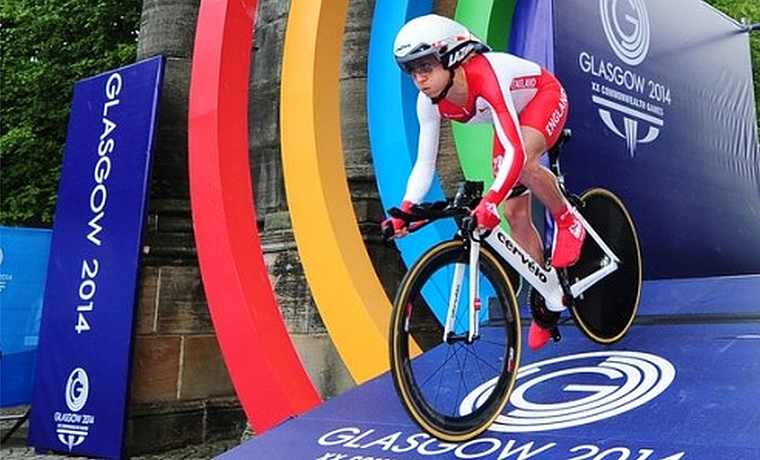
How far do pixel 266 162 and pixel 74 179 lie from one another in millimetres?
1797

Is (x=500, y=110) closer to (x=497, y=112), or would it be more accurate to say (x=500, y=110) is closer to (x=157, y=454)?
(x=497, y=112)

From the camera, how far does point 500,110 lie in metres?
3.54

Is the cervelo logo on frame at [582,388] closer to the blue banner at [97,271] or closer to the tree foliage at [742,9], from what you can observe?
the blue banner at [97,271]

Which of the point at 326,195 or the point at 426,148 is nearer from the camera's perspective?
the point at 426,148

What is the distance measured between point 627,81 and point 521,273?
354cm

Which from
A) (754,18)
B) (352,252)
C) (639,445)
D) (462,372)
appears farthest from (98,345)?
(754,18)

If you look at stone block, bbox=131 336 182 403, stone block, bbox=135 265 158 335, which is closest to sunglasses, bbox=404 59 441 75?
stone block, bbox=135 265 158 335

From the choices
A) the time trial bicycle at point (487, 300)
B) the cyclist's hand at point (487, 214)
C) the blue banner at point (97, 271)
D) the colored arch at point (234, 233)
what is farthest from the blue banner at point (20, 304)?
the cyclist's hand at point (487, 214)

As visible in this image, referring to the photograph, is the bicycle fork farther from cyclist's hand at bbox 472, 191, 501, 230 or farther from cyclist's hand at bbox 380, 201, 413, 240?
cyclist's hand at bbox 380, 201, 413, 240

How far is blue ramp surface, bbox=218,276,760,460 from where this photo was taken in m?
3.03

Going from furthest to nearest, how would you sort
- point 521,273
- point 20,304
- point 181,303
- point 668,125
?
point 20,304 < point 181,303 < point 668,125 < point 521,273

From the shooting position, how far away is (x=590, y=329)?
420cm

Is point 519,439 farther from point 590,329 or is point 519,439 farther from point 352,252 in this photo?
point 352,252

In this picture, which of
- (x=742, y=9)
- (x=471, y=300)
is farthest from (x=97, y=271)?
(x=742, y=9)
